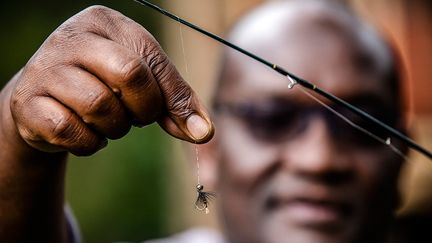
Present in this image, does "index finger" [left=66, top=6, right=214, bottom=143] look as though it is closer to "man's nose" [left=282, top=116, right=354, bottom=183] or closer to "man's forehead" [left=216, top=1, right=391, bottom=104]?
"man's nose" [left=282, top=116, right=354, bottom=183]

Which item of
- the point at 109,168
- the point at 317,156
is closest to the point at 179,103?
the point at 317,156

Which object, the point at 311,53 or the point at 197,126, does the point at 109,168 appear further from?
the point at 197,126

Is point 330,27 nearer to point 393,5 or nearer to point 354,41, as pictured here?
point 354,41

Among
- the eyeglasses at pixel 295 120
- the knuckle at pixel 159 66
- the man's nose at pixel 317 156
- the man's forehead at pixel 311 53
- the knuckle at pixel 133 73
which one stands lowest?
the knuckle at pixel 133 73

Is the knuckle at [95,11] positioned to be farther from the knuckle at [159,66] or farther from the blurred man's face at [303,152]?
the blurred man's face at [303,152]

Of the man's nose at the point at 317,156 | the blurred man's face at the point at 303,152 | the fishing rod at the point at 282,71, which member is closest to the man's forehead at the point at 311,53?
the blurred man's face at the point at 303,152

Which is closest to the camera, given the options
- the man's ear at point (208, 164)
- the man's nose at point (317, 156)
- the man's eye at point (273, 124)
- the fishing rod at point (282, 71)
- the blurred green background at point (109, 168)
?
the fishing rod at point (282, 71)

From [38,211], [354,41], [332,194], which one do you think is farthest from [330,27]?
[38,211]
